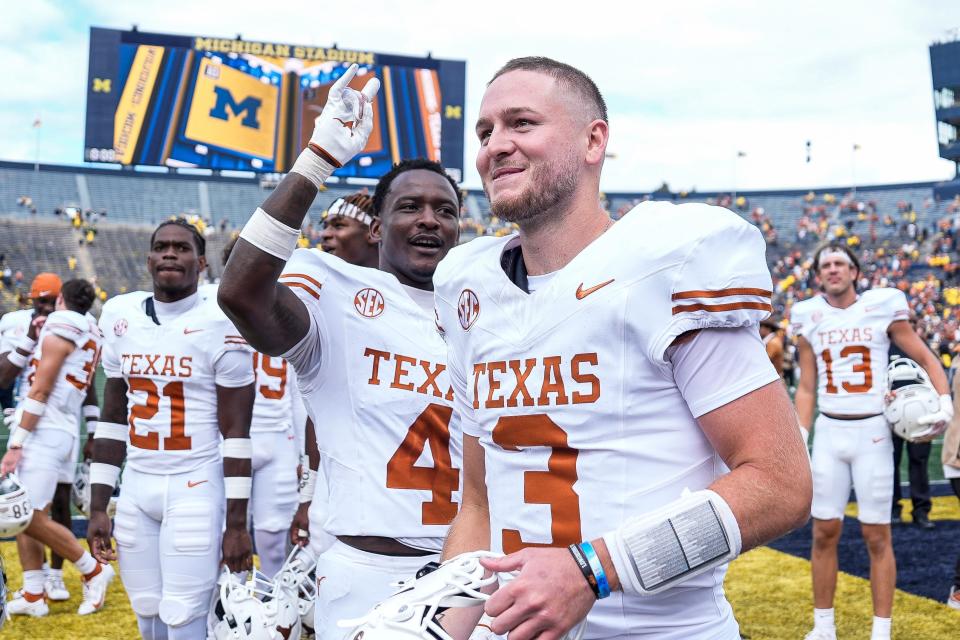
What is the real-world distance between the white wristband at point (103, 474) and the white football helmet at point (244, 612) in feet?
2.98

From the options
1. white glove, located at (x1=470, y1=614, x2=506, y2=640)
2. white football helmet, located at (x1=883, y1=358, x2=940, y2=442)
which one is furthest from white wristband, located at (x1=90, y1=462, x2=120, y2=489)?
white football helmet, located at (x1=883, y1=358, x2=940, y2=442)

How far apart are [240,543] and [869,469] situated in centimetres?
355

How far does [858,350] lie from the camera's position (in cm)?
546

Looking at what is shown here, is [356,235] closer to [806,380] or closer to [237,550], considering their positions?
[237,550]

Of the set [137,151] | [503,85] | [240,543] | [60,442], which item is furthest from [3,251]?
[503,85]

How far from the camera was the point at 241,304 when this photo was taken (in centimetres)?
226

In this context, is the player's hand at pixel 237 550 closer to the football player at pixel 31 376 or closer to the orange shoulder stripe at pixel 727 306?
the orange shoulder stripe at pixel 727 306

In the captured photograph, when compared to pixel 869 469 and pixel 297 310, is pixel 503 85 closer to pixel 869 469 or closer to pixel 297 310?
pixel 297 310

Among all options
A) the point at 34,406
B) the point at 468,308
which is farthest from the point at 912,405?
the point at 34,406

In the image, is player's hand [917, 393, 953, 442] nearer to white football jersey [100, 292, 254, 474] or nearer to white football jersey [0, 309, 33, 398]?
white football jersey [100, 292, 254, 474]

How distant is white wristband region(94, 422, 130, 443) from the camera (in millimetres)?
4250

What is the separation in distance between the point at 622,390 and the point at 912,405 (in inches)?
165

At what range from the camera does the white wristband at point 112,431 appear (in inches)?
167

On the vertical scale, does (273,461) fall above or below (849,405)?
below
